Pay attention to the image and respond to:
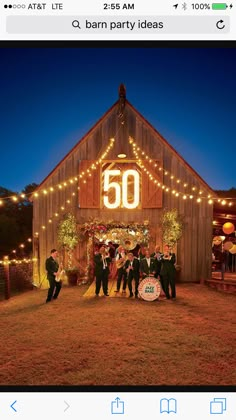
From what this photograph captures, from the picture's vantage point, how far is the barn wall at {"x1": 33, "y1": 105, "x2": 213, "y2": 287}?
11.3 m

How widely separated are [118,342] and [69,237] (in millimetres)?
6590

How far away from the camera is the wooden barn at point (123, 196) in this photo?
1120cm

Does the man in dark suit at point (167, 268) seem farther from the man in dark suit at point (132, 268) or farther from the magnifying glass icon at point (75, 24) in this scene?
the magnifying glass icon at point (75, 24)

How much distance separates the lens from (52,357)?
4.27 meters

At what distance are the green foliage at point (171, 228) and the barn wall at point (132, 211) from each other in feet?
1.01

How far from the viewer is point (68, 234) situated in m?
11.0

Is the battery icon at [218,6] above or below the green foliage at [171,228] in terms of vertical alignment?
above

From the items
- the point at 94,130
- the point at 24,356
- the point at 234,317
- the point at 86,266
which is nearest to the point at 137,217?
the point at 86,266

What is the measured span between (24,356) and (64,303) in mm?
3608
